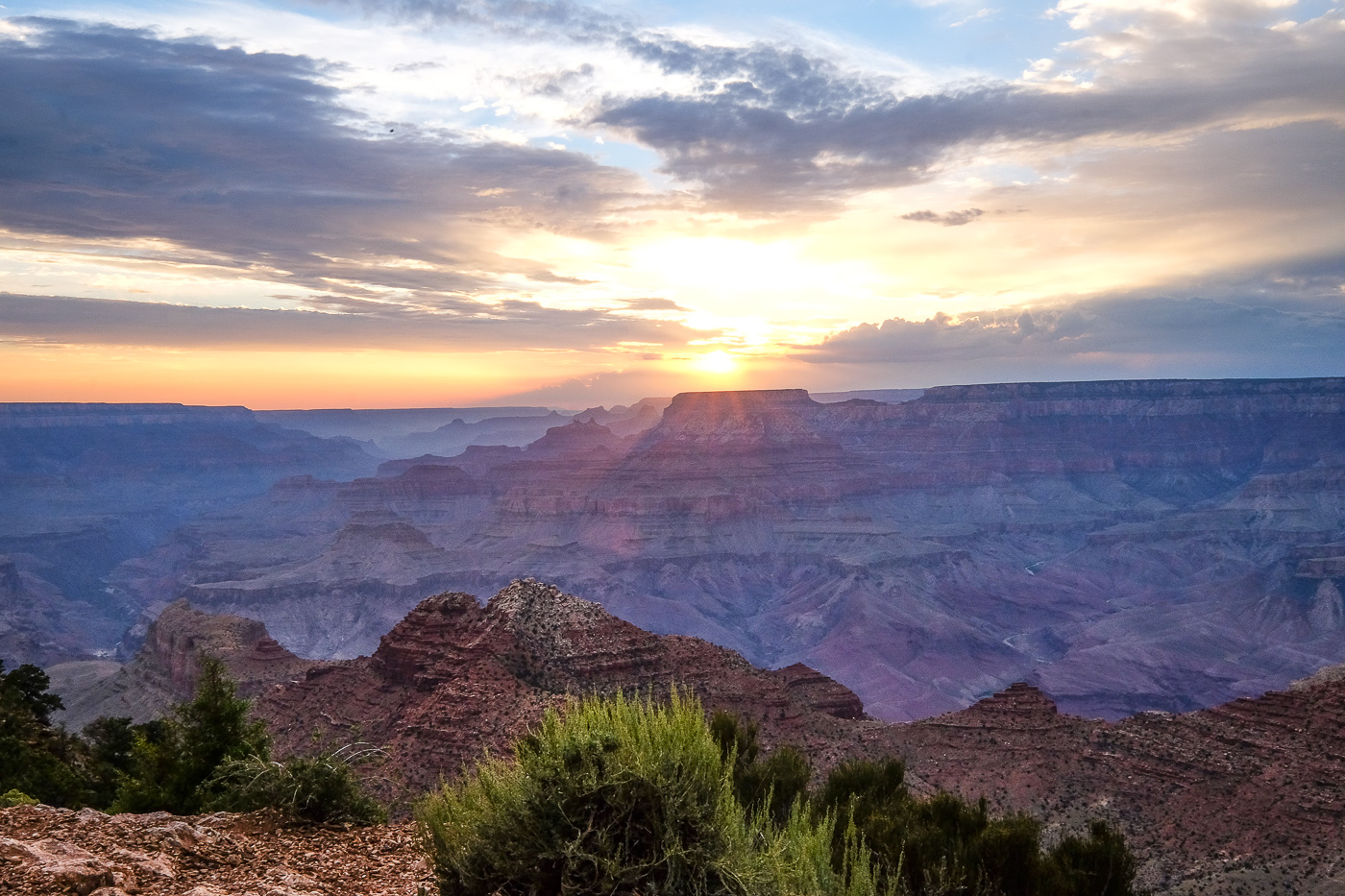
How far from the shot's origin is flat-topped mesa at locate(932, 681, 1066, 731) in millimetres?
39031

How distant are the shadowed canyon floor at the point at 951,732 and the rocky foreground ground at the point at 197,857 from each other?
56.8ft

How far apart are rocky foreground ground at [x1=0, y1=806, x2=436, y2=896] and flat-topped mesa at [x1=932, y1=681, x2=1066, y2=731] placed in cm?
3313

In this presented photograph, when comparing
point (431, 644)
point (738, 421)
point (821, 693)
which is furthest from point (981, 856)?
point (738, 421)

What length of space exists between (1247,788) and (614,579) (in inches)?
4624

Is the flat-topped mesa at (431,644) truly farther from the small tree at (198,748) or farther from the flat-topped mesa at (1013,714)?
the flat-topped mesa at (1013,714)

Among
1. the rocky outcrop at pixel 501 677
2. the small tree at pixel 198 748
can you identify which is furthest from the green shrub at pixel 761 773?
the rocky outcrop at pixel 501 677

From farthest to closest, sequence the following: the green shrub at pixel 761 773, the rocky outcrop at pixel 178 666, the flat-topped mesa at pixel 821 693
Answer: the rocky outcrop at pixel 178 666 → the flat-topped mesa at pixel 821 693 → the green shrub at pixel 761 773

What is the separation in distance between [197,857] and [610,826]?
5365 mm

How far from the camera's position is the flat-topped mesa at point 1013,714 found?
39.0 metres

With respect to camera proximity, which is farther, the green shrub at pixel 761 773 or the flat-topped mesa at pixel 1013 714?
the flat-topped mesa at pixel 1013 714

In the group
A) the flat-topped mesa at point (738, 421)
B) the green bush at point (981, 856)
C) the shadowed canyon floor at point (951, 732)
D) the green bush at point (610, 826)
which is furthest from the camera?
the flat-topped mesa at point (738, 421)

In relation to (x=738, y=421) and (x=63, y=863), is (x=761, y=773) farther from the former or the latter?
(x=738, y=421)

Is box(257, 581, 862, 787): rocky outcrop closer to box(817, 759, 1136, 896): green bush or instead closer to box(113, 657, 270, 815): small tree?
box(113, 657, 270, 815): small tree

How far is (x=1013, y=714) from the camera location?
1569 inches
